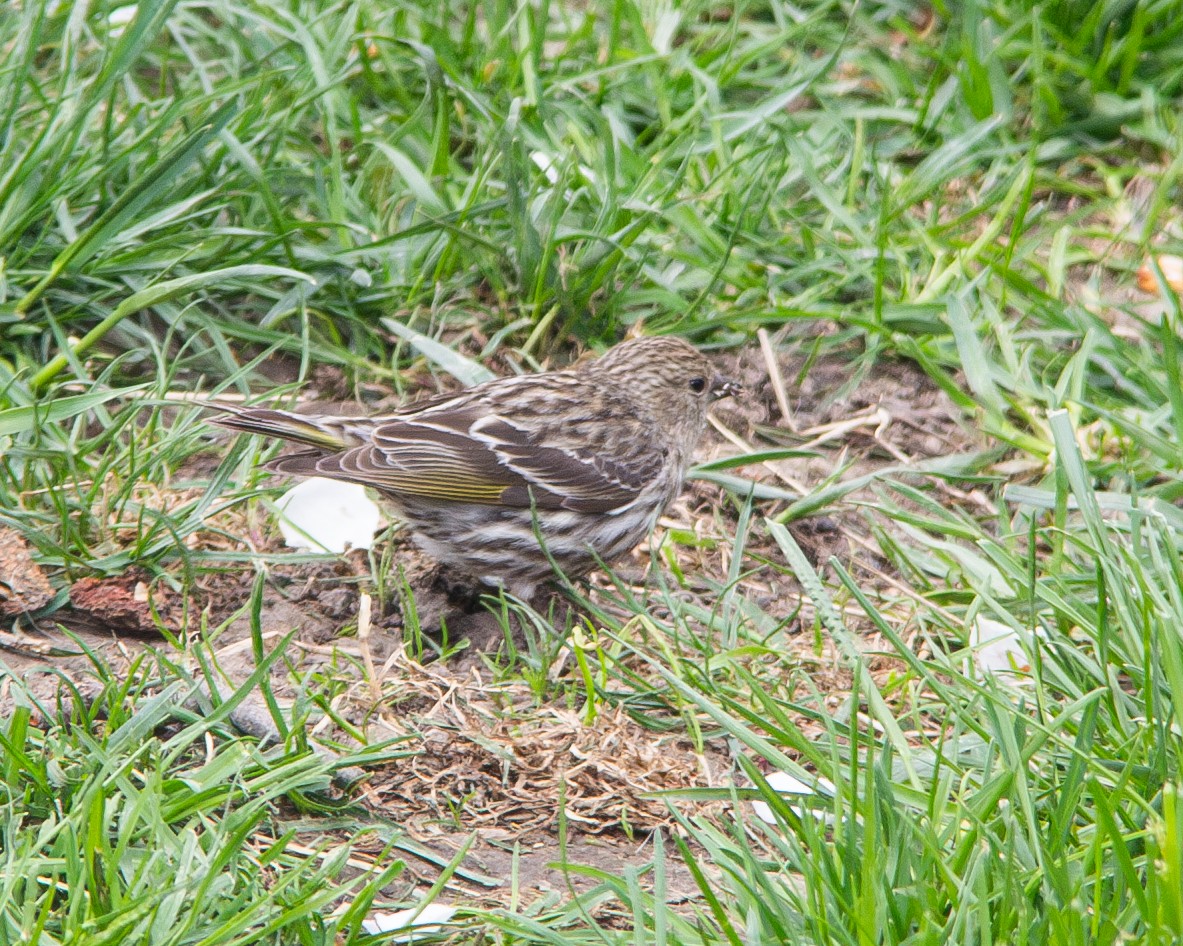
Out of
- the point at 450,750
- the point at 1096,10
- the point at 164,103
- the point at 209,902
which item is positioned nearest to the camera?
the point at 209,902

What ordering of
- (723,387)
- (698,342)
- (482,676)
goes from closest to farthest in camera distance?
1. (482,676)
2. (723,387)
3. (698,342)

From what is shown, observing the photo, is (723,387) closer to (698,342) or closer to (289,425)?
(698,342)

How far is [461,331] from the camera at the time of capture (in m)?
5.91

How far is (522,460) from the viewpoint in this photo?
5117mm

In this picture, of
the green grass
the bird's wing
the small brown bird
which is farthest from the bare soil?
the bird's wing

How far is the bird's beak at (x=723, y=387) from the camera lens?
5.68 meters

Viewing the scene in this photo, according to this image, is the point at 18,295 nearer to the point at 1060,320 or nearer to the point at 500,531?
the point at 500,531

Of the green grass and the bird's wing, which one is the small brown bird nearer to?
the bird's wing

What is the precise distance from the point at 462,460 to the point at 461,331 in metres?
1.06

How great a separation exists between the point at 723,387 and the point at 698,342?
452 millimetres

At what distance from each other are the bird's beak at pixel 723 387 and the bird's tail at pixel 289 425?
1.39 meters

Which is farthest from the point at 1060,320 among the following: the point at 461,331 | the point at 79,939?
the point at 79,939

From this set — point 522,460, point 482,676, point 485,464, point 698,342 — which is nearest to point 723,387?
point 698,342

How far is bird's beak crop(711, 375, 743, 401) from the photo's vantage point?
5.68m
